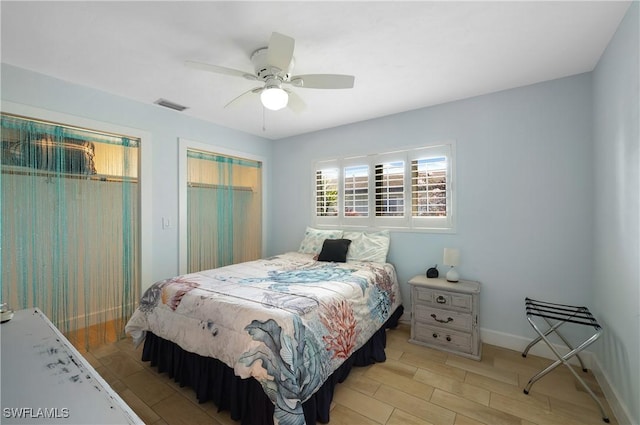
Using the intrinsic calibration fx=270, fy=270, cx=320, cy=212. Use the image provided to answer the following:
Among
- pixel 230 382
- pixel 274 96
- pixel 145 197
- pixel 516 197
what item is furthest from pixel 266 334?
pixel 516 197

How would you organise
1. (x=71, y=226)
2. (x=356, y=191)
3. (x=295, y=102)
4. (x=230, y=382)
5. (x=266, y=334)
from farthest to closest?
(x=356, y=191) < (x=71, y=226) < (x=295, y=102) < (x=230, y=382) < (x=266, y=334)

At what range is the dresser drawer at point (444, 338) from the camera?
2.48 m

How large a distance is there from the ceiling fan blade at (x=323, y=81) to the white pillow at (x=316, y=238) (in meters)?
2.04

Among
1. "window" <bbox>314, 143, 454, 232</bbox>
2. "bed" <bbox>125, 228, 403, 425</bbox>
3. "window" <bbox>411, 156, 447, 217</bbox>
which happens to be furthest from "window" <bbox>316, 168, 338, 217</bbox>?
"bed" <bbox>125, 228, 403, 425</bbox>

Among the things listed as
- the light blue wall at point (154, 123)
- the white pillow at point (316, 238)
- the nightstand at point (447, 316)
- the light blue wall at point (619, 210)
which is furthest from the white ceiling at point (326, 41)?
the nightstand at point (447, 316)

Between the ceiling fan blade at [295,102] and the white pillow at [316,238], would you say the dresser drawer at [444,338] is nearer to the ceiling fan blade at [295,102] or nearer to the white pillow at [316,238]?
the white pillow at [316,238]

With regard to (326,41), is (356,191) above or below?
below

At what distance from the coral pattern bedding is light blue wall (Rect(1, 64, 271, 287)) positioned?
3.19 ft

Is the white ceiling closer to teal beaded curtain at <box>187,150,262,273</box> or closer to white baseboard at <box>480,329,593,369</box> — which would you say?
teal beaded curtain at <box>187,150,262,273</box>

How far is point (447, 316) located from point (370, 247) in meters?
1.10

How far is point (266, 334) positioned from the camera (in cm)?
158

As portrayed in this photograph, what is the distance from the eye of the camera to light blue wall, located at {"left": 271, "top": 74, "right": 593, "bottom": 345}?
2.38 metres

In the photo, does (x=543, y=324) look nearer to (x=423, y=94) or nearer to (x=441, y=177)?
(x=441, y=177)

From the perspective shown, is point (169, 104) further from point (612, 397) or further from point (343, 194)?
point (612, 397)
